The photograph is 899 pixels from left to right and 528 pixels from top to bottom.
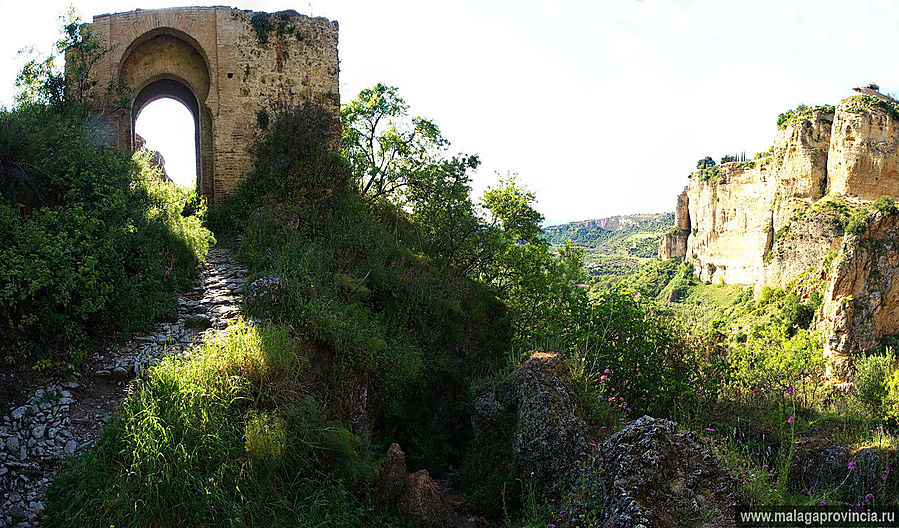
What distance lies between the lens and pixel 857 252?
112 feet

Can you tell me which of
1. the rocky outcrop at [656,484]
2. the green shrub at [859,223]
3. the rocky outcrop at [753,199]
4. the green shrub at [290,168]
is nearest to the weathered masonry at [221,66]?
the green shrub at [290,168]

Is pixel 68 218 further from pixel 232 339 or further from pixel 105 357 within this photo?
pixel 232 339

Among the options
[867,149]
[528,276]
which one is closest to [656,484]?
[528,276]

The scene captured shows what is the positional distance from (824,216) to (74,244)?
47436 mm

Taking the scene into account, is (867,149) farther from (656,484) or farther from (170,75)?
(656,484)

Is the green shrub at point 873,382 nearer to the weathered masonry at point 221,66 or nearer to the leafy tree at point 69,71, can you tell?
the weathered masonry at point 221,66

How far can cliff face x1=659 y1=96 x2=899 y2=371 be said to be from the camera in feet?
111

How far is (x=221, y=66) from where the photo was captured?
13.9 m

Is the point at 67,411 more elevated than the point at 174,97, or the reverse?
the point at 174,97

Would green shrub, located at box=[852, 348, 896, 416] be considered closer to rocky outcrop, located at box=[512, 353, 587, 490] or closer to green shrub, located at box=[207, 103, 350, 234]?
rocky outcrop, located at box=[512, 353, 587, 490]

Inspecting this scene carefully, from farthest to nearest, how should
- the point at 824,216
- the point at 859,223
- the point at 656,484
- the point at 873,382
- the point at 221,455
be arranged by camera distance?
1. the point at 824,216
2. the point at 859,223
3. the point at 873,382
4. the point at 221,455
5. the point at 656,484

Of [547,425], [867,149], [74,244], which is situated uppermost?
[867,149]

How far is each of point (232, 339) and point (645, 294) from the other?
6.40 meters

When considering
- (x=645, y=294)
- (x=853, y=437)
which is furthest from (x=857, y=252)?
(x=645, y=294)
